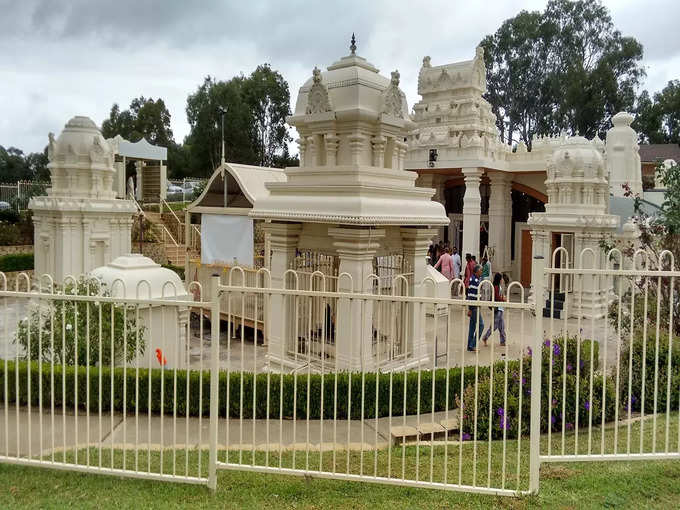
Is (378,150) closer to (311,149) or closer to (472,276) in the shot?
(311,149)

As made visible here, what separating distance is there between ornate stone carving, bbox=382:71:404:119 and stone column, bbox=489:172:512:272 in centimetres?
1192

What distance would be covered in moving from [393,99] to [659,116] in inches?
1513

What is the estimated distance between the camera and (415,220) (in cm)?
895

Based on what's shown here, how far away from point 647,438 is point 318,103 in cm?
641

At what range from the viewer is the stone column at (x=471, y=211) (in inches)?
740

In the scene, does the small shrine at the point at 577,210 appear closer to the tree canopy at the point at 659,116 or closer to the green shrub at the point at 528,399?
the green shrub at the point at 528,399

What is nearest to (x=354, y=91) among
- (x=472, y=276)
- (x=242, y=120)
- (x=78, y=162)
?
(x=472, y=276)

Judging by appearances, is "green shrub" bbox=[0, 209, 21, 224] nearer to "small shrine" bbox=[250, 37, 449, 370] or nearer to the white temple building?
the white temple building

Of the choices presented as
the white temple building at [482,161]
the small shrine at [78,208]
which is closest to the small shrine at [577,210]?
the white temple building at [482,161]

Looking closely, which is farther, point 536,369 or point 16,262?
point 16,262

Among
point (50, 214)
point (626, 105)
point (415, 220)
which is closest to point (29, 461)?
point (415, 220)

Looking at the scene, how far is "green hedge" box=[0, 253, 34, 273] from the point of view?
21.9 m

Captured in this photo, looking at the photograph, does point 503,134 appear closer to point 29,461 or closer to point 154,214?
point 154,214

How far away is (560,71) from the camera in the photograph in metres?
A: 41.4
